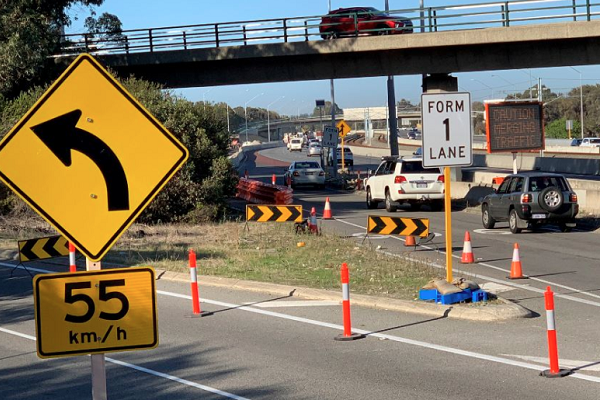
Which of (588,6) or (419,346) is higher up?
(588,6)

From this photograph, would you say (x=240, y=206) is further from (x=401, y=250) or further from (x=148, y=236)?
(x=401, y=250)

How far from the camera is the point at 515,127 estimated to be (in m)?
32.4

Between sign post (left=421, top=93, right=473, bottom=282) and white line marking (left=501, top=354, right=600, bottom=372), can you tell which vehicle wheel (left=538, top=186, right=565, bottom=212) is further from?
white line marking (left=501, top=354, right=600, bottom=372)

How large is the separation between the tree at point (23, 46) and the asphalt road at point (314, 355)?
1644 cm

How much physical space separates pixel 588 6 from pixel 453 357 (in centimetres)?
2384

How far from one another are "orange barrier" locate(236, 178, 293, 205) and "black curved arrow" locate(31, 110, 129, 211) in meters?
27.7

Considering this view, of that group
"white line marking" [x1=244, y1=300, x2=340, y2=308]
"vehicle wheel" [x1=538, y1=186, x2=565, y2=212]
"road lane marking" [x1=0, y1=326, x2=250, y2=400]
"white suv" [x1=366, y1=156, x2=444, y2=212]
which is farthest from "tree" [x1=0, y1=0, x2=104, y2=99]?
"road lane marking" [x1=0, y1=326, x2=250, y2=400]

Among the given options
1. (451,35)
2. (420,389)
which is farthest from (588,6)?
(420,389)

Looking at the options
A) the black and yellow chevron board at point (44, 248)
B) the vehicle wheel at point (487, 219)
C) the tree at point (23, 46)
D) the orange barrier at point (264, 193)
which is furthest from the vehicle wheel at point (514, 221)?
the tree at point (23, 46)

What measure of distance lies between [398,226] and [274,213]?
4.56 meters

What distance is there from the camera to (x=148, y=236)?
2386cm

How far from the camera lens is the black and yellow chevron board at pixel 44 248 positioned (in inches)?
610

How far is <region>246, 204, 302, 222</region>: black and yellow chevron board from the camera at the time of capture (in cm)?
2238

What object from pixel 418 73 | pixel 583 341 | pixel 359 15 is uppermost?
pixel 359 15
